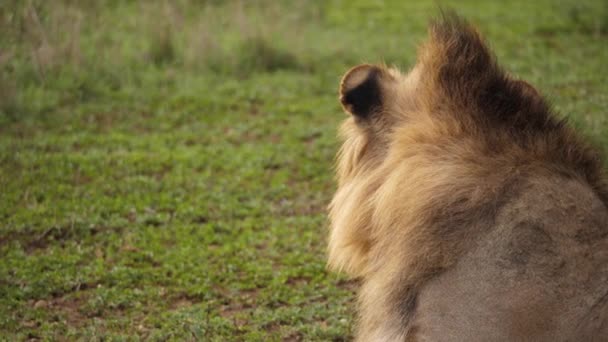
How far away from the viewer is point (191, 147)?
24.0 ft

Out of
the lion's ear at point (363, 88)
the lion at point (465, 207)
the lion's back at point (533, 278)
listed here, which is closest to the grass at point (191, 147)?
the lion at point (465, 207)

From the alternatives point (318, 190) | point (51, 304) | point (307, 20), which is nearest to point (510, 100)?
point (51, 304)

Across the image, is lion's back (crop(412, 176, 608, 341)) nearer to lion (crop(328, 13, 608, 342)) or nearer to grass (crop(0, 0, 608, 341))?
lion (crop(328, 13, 608, 342))

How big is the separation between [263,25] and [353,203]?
20.9 feet

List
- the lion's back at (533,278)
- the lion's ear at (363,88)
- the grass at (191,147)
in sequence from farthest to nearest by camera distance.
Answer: the grass at (191,147), the lion's ear at (363,88), the lion's back at (533,278)

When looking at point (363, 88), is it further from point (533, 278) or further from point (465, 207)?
point (533, 278)

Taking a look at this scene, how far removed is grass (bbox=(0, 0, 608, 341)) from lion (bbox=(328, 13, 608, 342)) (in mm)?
879

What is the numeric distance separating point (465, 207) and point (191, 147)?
4.55 m

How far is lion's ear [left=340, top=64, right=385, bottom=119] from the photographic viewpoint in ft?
11.7

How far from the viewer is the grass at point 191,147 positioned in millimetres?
4906

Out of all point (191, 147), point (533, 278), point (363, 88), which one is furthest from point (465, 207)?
point (191, 147)

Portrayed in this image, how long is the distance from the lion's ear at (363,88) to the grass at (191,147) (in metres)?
1.04

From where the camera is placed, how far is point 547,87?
8.23 meters

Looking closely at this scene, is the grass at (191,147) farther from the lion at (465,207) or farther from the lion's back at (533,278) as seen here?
the lion's back at (533,278)
